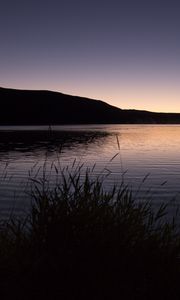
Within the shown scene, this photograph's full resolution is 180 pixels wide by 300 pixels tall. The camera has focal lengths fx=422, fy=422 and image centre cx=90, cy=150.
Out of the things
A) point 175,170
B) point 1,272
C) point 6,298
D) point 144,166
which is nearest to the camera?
point 6,298

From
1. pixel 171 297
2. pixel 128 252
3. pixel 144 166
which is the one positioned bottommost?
pixel 144 166

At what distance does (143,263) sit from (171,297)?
56cm

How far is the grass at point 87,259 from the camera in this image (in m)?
5.32

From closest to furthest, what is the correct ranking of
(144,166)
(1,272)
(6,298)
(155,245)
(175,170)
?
(6,298) < (1,272) < (155,245) < (175,170) < (144,166)

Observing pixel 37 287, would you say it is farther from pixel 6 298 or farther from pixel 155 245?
pixel 155 245

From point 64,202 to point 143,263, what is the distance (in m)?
1.38

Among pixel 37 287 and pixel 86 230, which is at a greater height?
pixel 86 230

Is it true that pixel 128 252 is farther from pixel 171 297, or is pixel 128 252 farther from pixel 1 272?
pixel 1 272

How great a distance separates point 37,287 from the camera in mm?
5320

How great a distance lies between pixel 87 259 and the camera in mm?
5559

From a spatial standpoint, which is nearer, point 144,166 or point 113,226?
point 113,226

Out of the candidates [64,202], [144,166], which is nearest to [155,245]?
[64,202]

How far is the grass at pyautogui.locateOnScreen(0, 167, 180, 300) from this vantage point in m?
5.32

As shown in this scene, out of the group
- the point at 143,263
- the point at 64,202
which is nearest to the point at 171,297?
the point at 143,263
